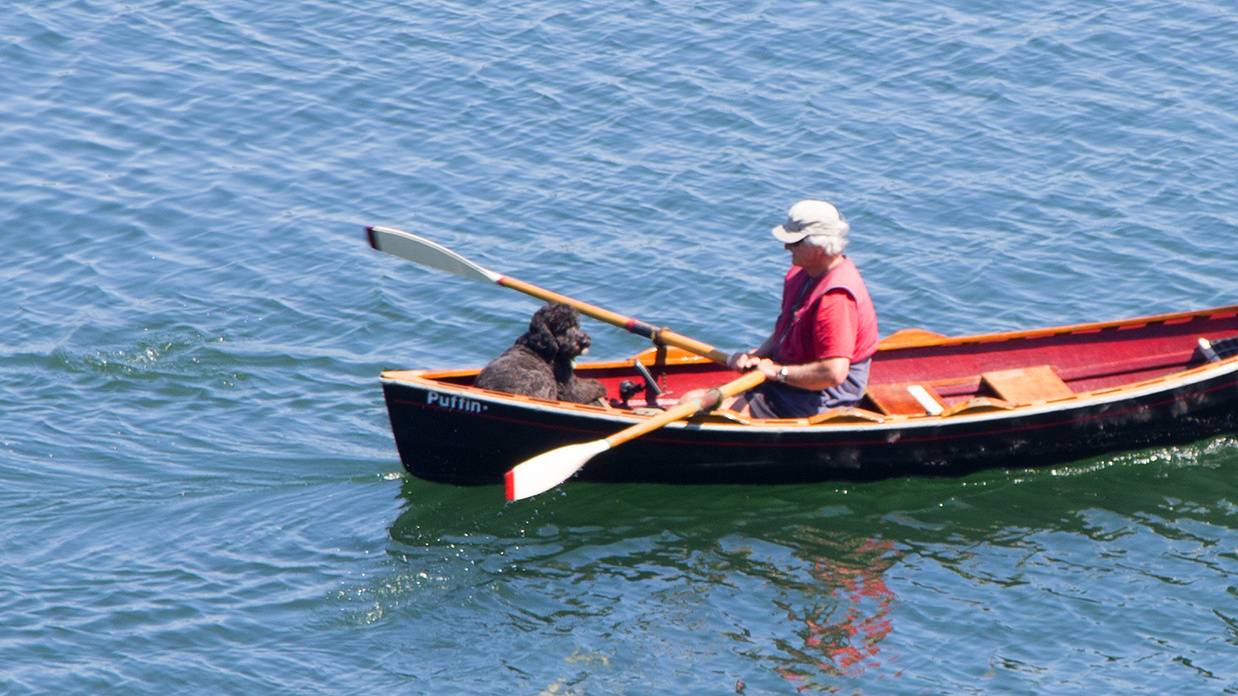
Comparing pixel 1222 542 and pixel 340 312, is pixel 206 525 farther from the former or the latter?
pixel 1222 542

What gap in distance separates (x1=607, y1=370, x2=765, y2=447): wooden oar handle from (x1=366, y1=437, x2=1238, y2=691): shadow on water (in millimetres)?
736

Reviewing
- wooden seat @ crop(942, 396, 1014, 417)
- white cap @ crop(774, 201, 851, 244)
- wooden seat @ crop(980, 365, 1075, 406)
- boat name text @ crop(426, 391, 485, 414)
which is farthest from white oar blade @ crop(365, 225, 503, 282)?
wooden seat @ crop(980, 365, 1075, 406)

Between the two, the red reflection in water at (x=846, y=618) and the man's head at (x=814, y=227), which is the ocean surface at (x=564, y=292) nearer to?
the red reflection in water at (x=846, y=618)

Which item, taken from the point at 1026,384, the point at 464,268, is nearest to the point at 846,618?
the point at 1026,384

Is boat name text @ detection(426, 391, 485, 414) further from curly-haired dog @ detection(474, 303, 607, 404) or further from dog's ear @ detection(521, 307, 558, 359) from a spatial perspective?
dog's ear @ detection(521, 307, 558, 359)

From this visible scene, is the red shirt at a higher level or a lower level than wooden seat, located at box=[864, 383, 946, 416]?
Answer: higher

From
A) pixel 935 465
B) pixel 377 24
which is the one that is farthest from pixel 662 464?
pixel 377 24

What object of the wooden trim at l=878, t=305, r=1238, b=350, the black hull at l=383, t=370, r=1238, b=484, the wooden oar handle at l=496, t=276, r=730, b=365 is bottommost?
the black hull at l=383, t=370, r=1238, b=484

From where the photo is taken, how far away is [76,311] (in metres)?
14.8

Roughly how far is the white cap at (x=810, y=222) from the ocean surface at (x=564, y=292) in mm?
1918

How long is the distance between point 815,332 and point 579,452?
5.78ft

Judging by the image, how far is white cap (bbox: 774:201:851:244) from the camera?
11.1 m

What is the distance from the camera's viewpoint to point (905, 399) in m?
12.6

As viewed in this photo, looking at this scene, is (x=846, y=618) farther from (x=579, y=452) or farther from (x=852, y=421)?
(x=579, y=452)
